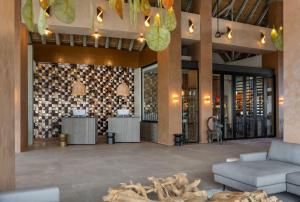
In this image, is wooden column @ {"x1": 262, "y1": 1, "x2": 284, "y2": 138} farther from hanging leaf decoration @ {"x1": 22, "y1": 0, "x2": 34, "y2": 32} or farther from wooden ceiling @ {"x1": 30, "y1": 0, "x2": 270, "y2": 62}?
hanging leaf decoration @ {"x1": 22, "y1": 0, "x2": 34, "y2": 32}

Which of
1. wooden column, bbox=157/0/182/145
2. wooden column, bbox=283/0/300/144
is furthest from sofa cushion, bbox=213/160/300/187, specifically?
wooden column, bbox=157/0/182/145

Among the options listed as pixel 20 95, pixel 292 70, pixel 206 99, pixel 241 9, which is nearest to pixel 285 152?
pixel 292 70

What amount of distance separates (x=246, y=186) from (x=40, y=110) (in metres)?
10.2

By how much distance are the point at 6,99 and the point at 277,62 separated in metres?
12.3

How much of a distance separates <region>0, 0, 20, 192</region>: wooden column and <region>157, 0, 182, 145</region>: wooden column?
7.20m

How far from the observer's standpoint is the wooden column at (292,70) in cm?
478

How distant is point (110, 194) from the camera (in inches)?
103

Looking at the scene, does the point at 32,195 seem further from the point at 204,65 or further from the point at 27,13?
the point at 204,65

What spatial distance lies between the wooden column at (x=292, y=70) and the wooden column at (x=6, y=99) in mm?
4505

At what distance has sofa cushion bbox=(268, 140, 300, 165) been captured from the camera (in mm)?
4259

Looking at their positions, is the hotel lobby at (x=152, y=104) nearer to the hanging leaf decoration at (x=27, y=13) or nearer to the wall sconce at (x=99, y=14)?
the wall sconce at (x=99, y=14)

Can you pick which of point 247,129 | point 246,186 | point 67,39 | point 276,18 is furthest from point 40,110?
point 276,18

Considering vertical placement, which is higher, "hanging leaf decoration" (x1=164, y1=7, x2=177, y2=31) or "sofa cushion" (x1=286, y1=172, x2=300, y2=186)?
Result: "hanging leaf decoration" (x1=164, y1=7, x2=177, y2=31)

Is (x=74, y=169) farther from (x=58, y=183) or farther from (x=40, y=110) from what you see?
(x=40, y=110)
